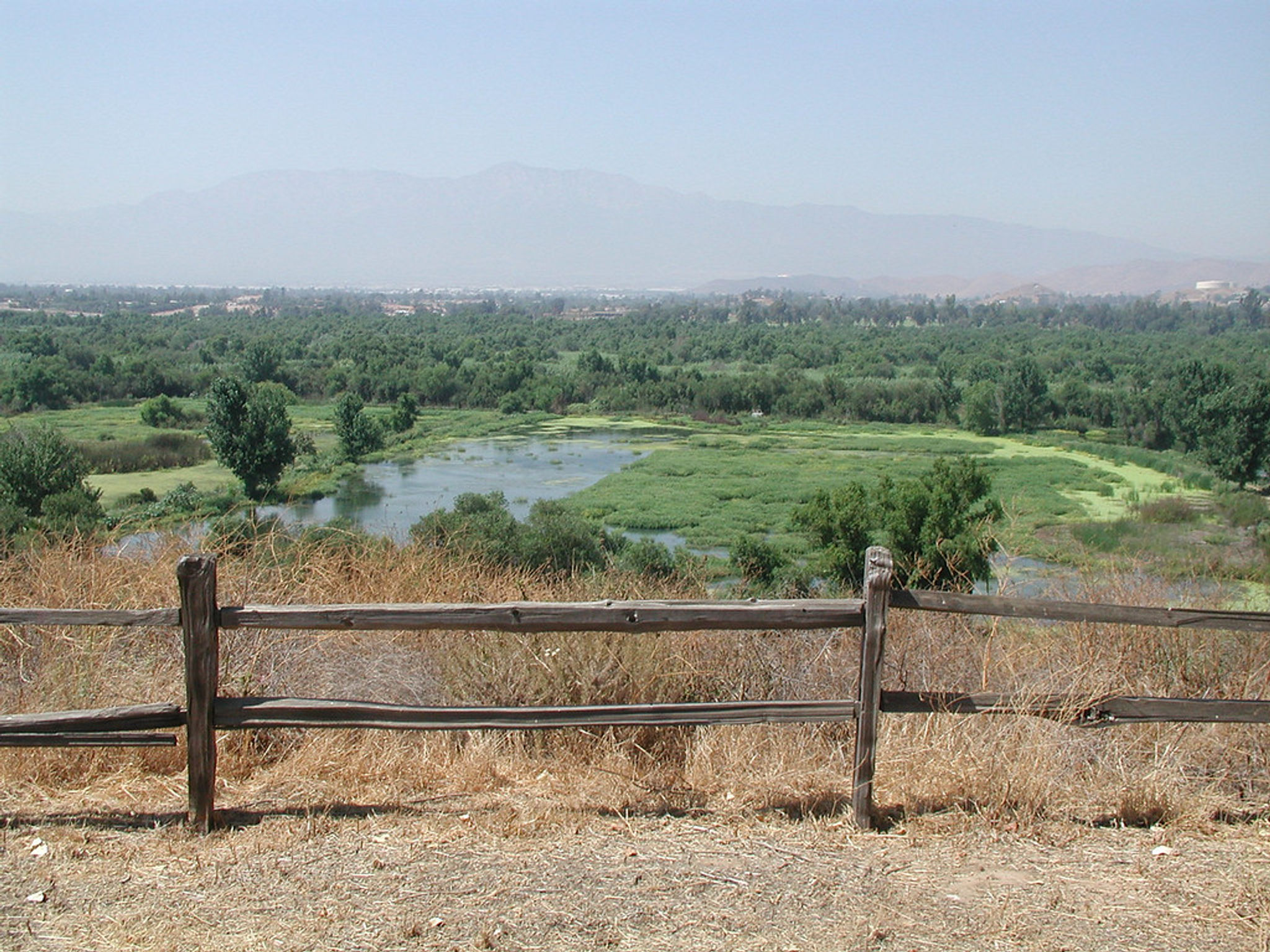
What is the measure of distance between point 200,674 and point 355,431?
57010 mm

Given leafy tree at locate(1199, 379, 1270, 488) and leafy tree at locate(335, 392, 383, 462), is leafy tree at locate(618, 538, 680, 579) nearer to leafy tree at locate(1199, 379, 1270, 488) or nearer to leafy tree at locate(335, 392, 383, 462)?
leafy tree at locate(335, 392, 383, 462)

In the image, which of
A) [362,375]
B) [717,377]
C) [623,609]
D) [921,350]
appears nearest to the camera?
[623,609]

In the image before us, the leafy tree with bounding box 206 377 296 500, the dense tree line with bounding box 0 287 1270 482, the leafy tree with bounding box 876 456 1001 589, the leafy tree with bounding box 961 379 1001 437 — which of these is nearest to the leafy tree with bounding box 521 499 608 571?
the leafy tree with bounding box 876 456 1001 589

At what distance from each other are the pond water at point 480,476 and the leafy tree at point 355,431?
2.18 m

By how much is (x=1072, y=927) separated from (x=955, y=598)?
1.31 meters

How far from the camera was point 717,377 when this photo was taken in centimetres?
9044

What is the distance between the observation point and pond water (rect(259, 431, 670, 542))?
4350cm

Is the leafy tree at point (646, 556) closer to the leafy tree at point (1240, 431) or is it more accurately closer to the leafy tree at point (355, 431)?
the leafy tree at point (355, 431)

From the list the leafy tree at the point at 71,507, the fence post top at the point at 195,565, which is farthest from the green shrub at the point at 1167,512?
the fence post top at the point at 195,565

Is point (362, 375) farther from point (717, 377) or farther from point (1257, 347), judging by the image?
point (1257, 347)

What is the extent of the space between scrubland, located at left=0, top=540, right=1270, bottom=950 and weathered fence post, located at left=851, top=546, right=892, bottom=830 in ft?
0.56

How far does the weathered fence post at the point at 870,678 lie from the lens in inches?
166

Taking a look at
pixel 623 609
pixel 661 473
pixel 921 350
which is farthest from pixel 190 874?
pixel 921 350

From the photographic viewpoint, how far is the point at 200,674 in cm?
417
